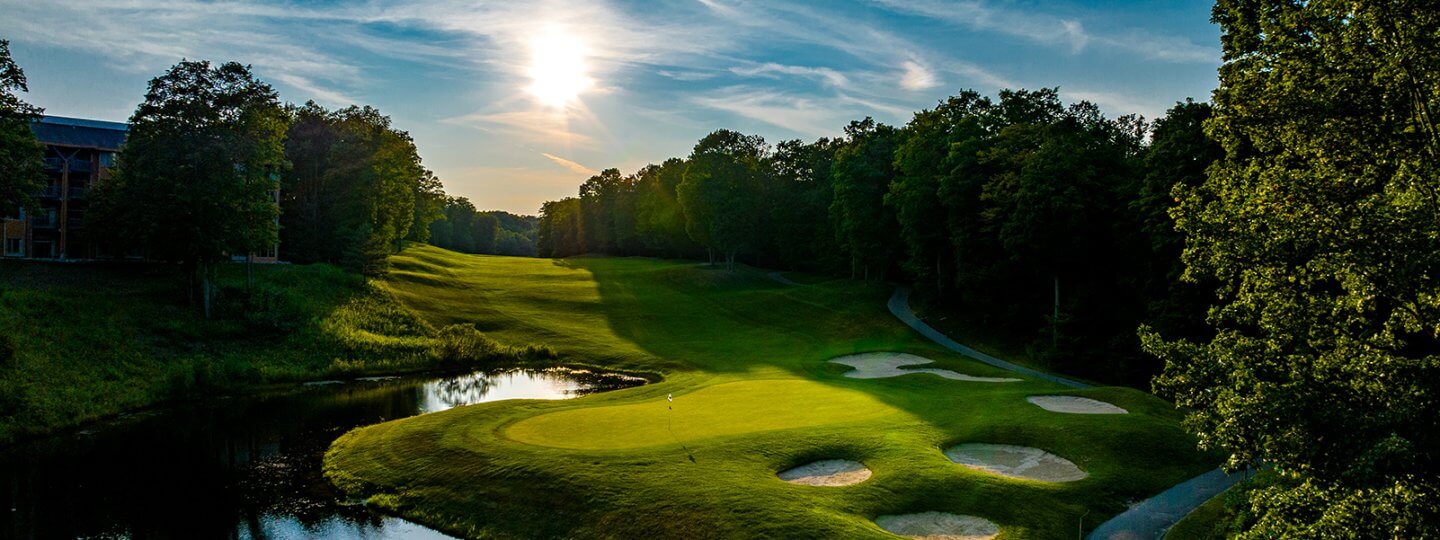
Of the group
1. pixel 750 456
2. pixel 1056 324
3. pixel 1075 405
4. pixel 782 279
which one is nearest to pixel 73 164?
pixel 750 456

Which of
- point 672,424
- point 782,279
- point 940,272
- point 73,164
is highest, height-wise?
point 73,164

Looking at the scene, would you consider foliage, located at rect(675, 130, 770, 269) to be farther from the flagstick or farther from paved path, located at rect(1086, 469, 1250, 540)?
paved path, located at rect(1086, 469, 1250, 540)

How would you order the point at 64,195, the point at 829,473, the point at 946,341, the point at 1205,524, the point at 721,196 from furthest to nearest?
the point at 721,196
the point at 64,195
the point at 946,341
the point at 829,473
the point at 1205,524

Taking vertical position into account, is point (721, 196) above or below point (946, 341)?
above

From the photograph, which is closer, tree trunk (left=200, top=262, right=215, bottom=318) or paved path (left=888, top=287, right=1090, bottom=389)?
paved path (left=888, top=287, right=1090, bottom=389)

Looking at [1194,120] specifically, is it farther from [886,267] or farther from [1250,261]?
→ [886,267]

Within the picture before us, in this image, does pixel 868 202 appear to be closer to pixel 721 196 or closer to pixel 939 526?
pixel 721 196

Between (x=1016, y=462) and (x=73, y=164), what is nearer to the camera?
(x=1016, y=462)

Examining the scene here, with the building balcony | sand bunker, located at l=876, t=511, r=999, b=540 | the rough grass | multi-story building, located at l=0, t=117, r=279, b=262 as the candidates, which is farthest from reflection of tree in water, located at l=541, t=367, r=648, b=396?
the building balcony
